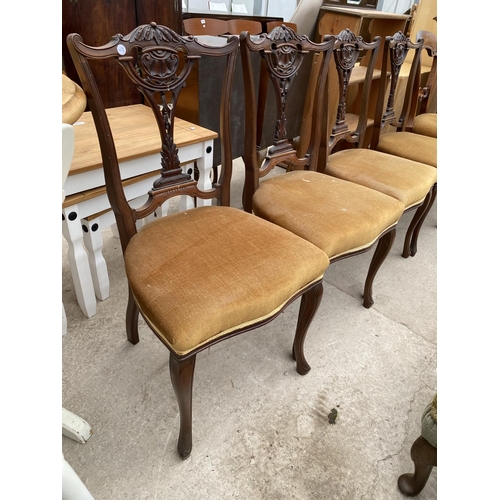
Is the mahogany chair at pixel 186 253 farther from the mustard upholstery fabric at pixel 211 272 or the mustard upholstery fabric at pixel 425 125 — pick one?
the mustard upholstery fabric at pixel 425 125

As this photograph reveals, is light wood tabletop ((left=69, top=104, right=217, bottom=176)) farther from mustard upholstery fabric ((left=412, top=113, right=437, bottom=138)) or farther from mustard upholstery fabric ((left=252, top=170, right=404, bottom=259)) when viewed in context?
mustard upholstery fabric ((left=412, top=113, right=437, bottom=138))

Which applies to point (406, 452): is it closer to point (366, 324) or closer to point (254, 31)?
point (366, 324)

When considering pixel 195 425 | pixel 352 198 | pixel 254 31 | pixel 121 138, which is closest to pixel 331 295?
pixel 352 198

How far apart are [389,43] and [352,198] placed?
0.87 m

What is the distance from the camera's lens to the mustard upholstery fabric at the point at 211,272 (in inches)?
32.5

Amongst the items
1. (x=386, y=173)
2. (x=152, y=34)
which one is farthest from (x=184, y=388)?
(x=386, y=173)

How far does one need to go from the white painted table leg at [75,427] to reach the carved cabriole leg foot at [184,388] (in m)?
0.28

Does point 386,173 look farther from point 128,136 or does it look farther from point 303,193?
point 128,136

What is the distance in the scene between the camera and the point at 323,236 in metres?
1.14

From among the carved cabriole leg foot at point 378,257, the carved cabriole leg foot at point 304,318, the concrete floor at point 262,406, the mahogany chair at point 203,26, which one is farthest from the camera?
the mahogany chair at point 203,26

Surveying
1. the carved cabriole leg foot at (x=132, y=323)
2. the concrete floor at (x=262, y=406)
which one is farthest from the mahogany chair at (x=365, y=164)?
the carved cabriole leg foot at (x=132, y=323)

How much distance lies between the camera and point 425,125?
2201 millimetres

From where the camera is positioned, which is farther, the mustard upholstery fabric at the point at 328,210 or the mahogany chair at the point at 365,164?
the mahogany chair at the point at 365,164

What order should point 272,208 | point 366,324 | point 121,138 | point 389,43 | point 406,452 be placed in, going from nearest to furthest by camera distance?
point 406,452, point 272,208, point 121,138, point 366,324, point 389,43
